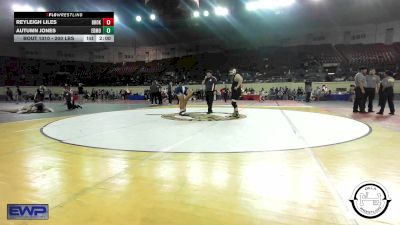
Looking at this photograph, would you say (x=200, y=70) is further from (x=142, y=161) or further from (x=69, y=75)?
(x=142, y=161)

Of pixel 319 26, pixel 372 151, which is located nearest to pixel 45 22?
pixel 372 151

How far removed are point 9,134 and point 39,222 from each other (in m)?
5.34

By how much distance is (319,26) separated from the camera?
27.5m

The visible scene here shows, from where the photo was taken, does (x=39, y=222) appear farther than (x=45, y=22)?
No

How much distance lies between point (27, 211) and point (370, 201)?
2.85 m

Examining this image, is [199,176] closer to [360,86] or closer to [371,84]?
[360,86]
